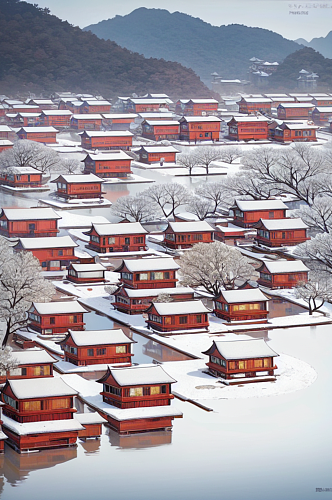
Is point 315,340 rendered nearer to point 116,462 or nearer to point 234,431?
point 234,431

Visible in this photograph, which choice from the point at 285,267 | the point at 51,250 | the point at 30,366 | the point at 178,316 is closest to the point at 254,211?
the point at 285,267

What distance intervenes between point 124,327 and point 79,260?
8.63m

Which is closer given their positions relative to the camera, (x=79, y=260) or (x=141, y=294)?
(x=141, y=294)

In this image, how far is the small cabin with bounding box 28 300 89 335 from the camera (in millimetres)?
33969

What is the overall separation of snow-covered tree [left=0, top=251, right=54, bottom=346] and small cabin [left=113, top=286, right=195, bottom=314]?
3.48 metres

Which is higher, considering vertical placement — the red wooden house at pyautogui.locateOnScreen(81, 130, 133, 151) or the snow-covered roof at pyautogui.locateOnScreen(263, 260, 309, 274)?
the red wooden house at pyautogui.locateOnScreen(81, 130, 133, 151)

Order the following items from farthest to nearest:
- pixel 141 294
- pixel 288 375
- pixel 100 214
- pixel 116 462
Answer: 1. pixel 100 214
2. pixel 141 294
3. pixel 288 375
4. pixel 116 462

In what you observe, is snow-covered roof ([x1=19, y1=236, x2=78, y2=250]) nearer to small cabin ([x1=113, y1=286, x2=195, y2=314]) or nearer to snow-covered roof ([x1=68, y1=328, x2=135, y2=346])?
small cabin ([x1=113, y1=286, x2=195, y2=314])

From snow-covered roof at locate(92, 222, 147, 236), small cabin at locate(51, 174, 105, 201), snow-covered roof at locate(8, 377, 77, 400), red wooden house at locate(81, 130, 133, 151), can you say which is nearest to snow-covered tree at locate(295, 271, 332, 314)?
snow-covered roof at locate(92, 222, 147, 236)

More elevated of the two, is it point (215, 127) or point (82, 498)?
point (215, 127)

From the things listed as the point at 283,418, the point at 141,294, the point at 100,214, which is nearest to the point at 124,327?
the point at 141,294

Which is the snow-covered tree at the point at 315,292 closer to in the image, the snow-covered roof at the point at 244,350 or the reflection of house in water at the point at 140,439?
the snow-covered roof at the point at 244,350

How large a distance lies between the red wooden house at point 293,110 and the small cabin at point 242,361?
63.9 m

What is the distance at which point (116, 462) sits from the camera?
23719mm
